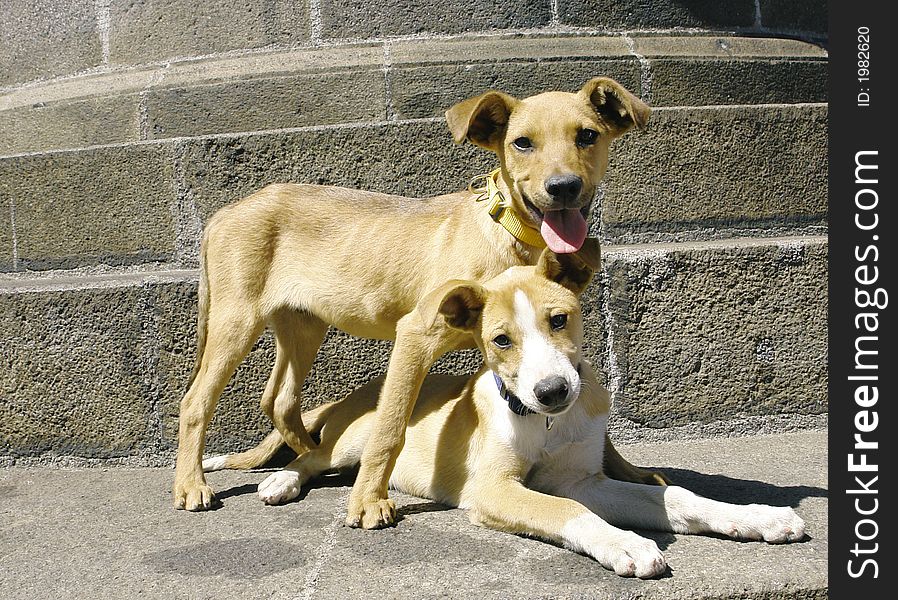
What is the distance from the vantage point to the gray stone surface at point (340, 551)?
3195mm

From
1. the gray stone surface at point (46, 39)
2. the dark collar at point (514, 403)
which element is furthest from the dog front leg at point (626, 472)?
the gray stone surface at point (46, 39)

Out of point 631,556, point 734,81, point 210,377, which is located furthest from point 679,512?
point 734,81

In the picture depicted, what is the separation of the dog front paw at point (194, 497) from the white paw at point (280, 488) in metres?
0.21

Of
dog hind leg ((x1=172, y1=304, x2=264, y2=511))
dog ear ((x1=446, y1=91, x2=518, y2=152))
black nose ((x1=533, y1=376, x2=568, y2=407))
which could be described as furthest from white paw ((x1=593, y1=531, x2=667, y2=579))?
dog hind leg ((x1=172, y1=304, x2=264, y2=511))

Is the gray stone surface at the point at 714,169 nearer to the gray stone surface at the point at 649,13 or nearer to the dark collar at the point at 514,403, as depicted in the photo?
the gray stone surface at the point at 649,13

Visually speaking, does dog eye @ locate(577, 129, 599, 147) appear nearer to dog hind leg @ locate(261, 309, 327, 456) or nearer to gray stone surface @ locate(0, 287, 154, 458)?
dog hind leg @ locate(261, 309, 327, 456)

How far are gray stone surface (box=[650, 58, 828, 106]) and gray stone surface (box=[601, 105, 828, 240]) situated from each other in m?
0.74

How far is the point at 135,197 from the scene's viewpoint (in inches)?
214

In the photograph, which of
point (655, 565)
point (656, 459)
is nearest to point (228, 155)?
point (656, 459)

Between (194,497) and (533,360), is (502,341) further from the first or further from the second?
(194,497)

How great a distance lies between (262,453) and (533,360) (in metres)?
1.89

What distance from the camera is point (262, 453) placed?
16.1 feet

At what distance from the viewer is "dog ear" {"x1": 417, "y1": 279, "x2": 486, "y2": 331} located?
3.59 metres

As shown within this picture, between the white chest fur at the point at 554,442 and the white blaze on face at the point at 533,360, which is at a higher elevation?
the white blaze on face at the point at 533,360
